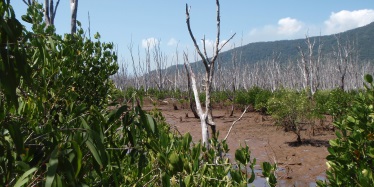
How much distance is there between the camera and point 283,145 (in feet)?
36.6

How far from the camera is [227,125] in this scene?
15594mm

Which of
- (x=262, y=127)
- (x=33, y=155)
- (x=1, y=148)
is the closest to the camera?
(x=1, y=148)

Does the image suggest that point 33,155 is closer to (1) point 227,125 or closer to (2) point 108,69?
(2) point 108,69

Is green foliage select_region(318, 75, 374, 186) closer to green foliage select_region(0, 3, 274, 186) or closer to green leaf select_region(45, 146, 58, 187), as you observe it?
green foliage select_region(0, 3, 274, 186)

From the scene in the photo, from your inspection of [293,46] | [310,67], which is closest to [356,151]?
[310,67]

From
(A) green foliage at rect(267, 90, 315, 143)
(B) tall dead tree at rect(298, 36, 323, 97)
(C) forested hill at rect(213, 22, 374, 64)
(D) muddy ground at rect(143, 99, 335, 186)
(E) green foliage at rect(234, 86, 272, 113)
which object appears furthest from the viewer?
(C) forested hill at rect(213, 22, 374, 64)

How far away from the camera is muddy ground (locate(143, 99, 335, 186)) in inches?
325

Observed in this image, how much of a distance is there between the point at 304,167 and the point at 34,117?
812 centimetres

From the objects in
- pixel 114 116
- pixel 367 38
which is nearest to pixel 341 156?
pixel 114 116

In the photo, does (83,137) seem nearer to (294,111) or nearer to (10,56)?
(10,56)

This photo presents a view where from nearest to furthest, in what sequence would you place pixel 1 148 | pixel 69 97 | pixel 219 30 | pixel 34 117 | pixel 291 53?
pixel 1 148, pixel 34 117, pixel 69 97, pixel 219 30, pixel 291 53

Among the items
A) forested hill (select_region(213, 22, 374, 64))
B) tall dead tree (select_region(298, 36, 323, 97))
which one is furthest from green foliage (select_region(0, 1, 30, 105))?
forested hill (select_region(213, 22, 374, 64))

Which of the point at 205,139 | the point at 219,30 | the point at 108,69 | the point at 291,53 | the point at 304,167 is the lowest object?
the point at 304,167

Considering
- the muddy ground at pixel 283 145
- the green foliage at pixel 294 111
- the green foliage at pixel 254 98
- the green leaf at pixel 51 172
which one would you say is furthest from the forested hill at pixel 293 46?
the green leaf at pixel 51 172
